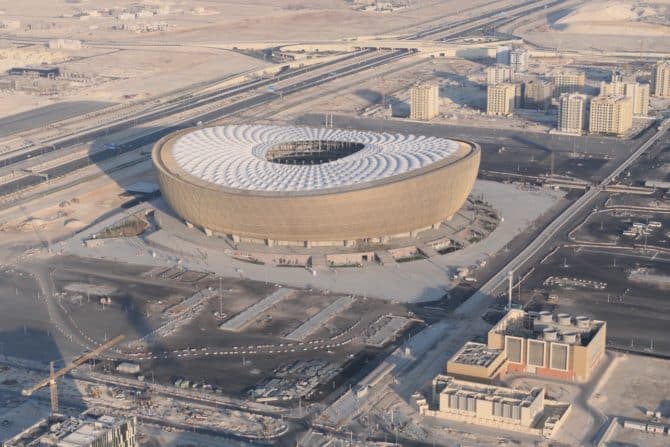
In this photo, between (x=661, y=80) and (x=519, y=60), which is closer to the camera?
(x=661, y=80)

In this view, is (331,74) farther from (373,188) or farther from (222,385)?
(222,385)

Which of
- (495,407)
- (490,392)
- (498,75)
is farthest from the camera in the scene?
(498,75)

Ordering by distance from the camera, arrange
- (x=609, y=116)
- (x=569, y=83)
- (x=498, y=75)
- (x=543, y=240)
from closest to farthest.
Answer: (x=543, y=240) < (x=609, y=116) < (x=569, y=83) < (x=498, y=75)

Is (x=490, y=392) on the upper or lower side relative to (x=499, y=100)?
upper

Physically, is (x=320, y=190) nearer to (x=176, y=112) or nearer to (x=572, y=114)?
(x=572, y=114)

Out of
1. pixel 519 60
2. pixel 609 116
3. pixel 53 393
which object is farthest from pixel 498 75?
pixel 53 393

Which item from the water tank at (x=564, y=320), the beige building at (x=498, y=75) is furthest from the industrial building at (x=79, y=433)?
the beige building at (x=498, y=75)

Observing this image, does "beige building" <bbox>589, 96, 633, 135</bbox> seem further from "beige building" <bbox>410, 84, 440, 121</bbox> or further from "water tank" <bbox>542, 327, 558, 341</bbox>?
"water tank" <bbox>542, 327, 558, 341</bbox>

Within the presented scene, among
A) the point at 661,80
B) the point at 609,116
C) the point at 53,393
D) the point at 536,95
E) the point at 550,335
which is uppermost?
the point at 53,393
